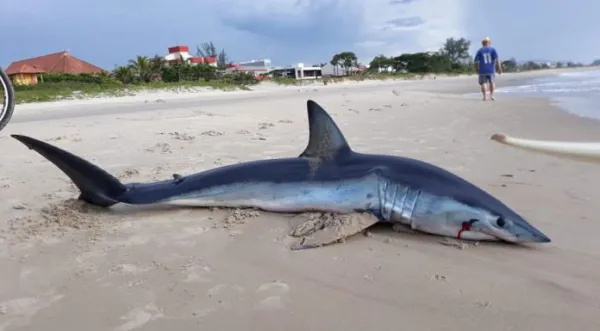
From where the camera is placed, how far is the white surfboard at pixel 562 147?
6.21 metres

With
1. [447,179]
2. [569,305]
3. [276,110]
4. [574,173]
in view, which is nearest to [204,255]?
[447,179]

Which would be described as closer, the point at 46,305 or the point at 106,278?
the point at 46,305

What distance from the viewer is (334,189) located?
140 inches

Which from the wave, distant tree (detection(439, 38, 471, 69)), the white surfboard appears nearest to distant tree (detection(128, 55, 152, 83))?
the wave

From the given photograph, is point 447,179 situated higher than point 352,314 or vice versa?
point 447,179

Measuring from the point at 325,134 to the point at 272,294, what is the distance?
4.64 feet

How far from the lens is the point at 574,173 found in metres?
5.21

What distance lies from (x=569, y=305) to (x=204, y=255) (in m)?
2.02

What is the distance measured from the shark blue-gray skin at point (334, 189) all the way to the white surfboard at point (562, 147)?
3541mm

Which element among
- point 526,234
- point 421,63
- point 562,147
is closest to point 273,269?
point 526,234

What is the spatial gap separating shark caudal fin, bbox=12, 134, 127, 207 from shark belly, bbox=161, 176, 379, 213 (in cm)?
43

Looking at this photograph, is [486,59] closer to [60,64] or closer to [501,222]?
[501,222]

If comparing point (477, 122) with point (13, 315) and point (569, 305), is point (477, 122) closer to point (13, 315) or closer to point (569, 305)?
point (569, 305)

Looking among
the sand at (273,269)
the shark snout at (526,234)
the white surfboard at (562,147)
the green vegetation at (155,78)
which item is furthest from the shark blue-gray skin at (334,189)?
the green vegetation at (155,78)
